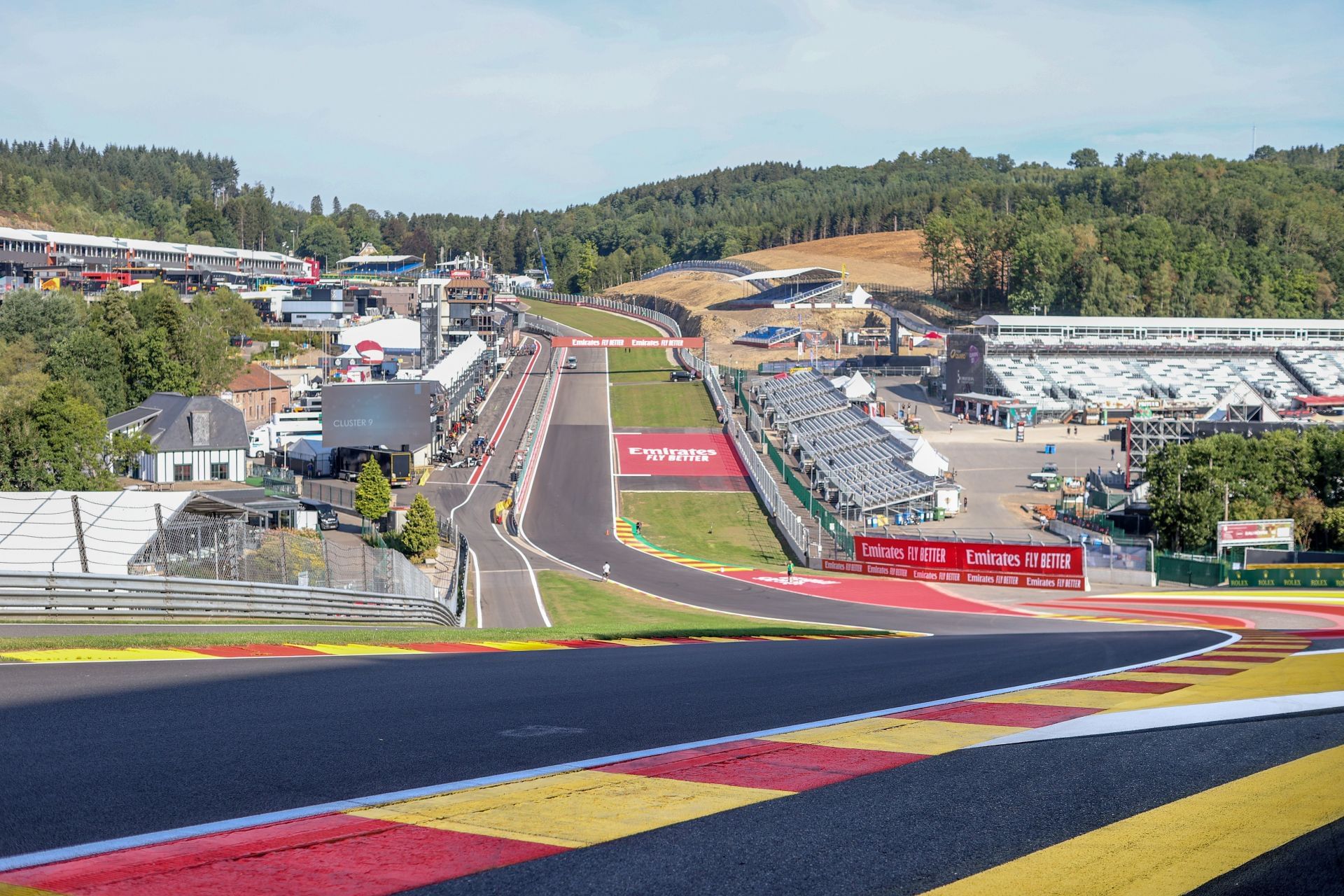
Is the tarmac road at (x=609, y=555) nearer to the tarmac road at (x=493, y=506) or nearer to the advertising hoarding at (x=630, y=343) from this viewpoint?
the tarmac road at (x=493, y=506)

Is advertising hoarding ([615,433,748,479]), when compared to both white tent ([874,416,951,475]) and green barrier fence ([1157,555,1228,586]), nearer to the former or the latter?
white tent ([874,416,951,475])

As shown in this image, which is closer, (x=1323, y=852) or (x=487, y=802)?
(x=1323, y=852)

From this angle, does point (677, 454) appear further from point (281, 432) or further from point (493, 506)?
point (281, 432)

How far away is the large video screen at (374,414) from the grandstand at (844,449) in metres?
21.6

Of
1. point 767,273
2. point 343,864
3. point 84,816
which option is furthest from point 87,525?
point 767,273

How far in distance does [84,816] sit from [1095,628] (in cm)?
2403

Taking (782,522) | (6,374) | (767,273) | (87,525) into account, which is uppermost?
(767,273)

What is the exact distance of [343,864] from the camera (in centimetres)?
440

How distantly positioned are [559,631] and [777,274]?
135 meters

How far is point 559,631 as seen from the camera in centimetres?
1969

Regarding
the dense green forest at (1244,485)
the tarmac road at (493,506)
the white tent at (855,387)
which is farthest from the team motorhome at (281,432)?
the dense green forest at (1244,485)

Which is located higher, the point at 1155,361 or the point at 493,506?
the point at 1155,361

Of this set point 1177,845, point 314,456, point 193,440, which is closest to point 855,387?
point 314,456

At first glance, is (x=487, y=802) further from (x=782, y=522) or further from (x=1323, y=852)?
(x=782, y=522)
